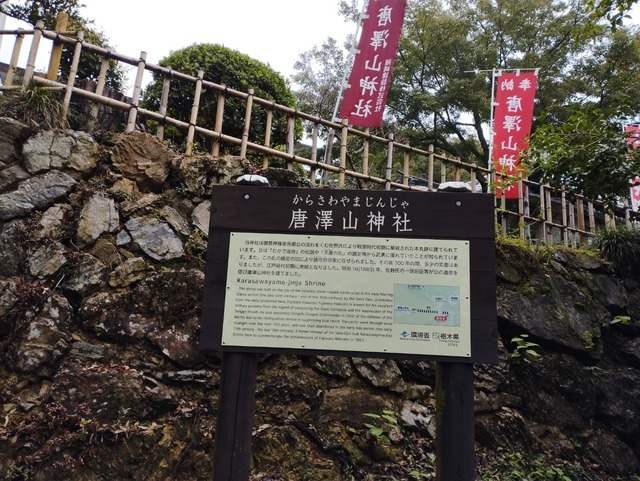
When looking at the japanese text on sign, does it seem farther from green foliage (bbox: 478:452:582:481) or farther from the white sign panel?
green foliage (bbox: 478:452:582:481)

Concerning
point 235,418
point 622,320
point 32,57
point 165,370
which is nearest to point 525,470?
point 622,320

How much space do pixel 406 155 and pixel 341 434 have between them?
4.73 m

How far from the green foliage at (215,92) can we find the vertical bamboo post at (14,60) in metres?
1.79

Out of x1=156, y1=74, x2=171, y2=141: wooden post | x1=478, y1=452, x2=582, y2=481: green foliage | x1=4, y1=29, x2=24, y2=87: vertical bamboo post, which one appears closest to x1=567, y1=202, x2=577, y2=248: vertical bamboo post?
x1=478, y1=452, x2=582, y2=481: green foliage

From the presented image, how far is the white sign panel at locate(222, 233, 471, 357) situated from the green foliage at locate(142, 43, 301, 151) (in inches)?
177

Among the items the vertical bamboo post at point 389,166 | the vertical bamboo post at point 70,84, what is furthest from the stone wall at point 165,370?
the vertical bamboo post at point 389,166

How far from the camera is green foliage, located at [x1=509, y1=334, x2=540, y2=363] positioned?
19.0ft

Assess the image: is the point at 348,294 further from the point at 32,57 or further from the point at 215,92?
the point at 215,92

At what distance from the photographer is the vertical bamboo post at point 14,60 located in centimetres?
561

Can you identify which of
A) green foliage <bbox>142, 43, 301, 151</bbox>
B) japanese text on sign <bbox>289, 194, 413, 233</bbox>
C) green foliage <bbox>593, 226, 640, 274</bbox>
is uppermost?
green foliage <bbox>142, 43, 301, 151</bbox>

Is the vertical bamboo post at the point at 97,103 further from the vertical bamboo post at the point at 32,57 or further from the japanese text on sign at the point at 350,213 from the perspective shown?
the japanese text on sign at the point at 350,213

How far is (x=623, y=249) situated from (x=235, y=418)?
760 centimetres

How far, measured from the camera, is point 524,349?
5.97m

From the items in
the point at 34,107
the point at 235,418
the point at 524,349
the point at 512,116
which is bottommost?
the point at 235,418
